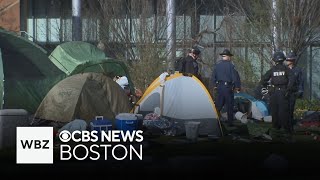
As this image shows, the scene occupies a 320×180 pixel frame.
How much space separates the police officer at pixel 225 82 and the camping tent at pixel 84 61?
4.25 meters

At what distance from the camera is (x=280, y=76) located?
1438 cm

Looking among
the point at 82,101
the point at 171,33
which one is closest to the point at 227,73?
the point at 82,101

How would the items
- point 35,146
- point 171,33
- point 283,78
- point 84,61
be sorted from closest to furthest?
point 35,146, point 283,78, point 84,61, point 171,33

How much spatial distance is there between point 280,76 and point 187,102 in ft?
6.78

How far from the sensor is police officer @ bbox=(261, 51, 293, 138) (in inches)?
565

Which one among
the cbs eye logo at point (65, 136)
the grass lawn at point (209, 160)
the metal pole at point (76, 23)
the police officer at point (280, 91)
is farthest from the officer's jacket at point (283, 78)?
the metal pole at point (76, 23)

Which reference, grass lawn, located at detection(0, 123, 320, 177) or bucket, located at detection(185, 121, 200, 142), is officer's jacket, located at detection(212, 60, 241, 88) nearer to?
bucket, located at detection(185, 121, 200, 142)

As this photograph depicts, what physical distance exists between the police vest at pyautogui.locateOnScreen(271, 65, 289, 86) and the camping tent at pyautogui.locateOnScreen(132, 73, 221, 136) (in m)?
1.41

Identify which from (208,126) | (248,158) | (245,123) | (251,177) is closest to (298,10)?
(245,123)

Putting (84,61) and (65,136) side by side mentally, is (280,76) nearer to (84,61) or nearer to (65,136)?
(65,136)

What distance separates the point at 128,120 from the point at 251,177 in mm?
4677

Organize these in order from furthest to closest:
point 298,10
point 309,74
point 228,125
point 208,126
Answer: point 309,74 → point 298,10 → point 228,125 → point 208,126

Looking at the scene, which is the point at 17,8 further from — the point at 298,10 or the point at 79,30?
the point at 298,10

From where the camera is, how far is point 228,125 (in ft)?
53.7
